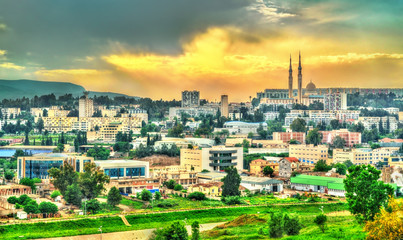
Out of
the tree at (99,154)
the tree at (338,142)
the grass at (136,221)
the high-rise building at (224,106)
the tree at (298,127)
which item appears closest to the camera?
the grass at (136,221)

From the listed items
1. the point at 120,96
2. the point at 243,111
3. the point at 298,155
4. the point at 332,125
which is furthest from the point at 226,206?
the point at 120,96

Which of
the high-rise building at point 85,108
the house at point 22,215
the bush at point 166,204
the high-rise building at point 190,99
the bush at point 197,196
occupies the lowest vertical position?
the house at point 22,215

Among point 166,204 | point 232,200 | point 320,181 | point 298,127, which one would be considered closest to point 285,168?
point 320,181

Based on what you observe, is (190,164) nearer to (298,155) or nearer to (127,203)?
(298,155)

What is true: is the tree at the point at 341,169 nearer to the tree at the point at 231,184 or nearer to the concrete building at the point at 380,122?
the tree at the point at 231,184

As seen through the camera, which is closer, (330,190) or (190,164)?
(330,190)

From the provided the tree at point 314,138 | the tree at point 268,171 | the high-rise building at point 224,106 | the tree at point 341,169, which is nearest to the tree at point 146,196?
the tree at point 268,171
